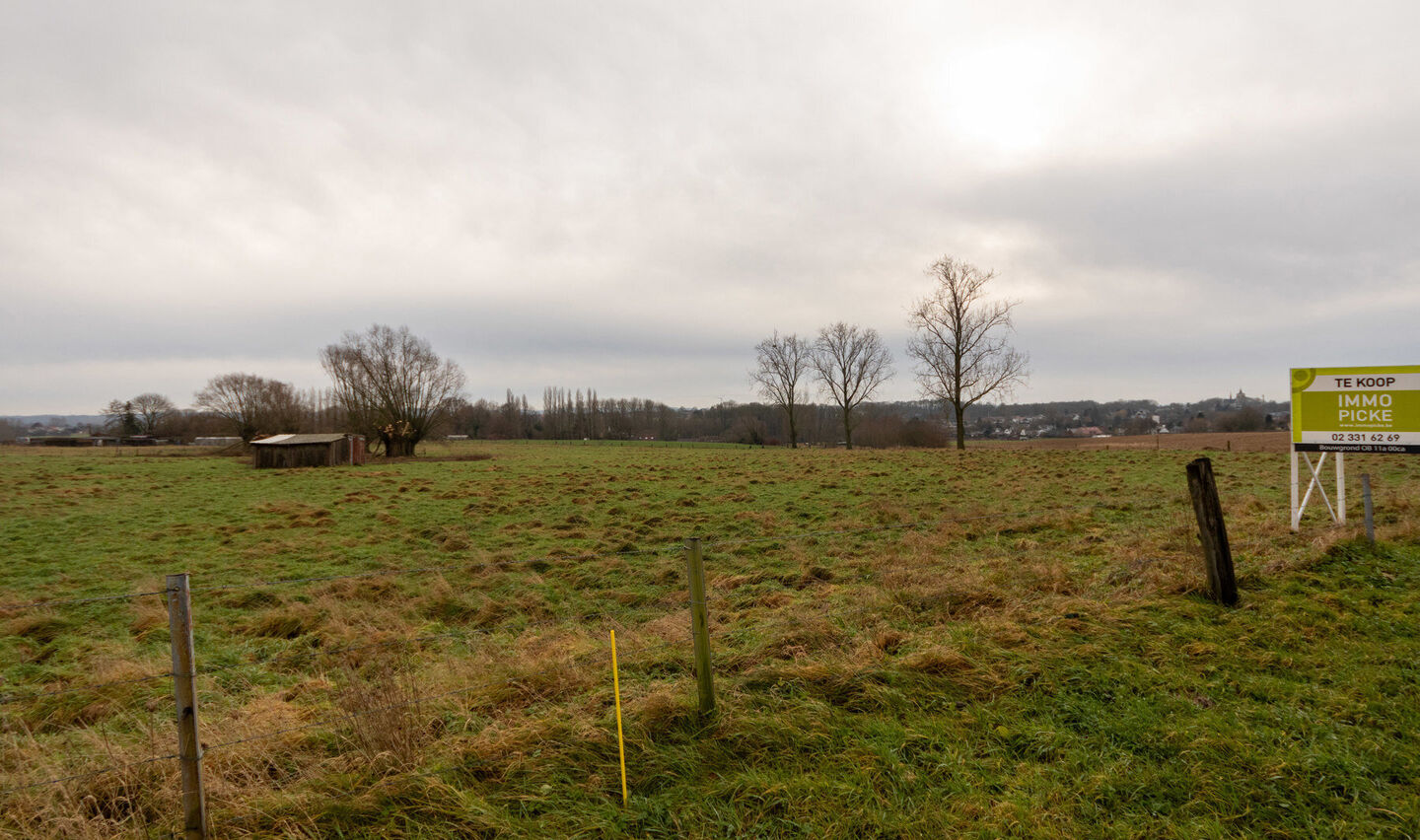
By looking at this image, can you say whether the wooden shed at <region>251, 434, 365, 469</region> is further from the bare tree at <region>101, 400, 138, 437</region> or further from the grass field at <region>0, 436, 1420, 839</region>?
the bare tree at <region>101, 400, 138, 437</region>

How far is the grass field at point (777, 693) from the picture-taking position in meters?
3.38

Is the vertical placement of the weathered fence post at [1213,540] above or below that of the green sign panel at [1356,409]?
below

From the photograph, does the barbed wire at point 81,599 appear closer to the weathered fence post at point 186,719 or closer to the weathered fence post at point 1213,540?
the weathered fence post at point 186,719

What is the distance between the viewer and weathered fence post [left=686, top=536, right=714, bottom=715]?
408cm

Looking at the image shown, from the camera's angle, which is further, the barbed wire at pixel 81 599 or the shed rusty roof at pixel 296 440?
the shed rusty roof at pixel 296 440

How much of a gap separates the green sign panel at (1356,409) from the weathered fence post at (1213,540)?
523 cm

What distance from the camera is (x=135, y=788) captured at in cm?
349

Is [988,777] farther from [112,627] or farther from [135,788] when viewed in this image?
[112,627]

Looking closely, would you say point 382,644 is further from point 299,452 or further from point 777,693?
point 299,452

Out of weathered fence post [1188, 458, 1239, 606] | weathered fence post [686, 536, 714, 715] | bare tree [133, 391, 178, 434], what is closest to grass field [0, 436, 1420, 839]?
weathered fence post [686, 536, 714, 715]

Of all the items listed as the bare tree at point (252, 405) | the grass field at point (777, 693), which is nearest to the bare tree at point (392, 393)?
the bare tree at point (252, 405)

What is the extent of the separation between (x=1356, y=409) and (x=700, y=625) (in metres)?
10.9

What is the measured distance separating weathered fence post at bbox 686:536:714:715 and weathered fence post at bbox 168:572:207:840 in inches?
103

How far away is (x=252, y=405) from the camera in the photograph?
183ft
